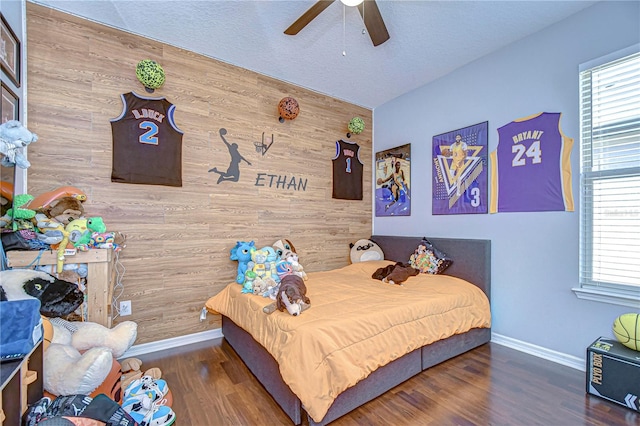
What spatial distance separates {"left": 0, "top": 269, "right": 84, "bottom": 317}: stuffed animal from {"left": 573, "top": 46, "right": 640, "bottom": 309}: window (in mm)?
3408

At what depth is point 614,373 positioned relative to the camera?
1.70 metres

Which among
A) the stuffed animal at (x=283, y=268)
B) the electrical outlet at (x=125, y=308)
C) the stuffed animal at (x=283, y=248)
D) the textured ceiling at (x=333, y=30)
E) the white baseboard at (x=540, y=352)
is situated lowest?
the white baseboard at (x=540, y=352)

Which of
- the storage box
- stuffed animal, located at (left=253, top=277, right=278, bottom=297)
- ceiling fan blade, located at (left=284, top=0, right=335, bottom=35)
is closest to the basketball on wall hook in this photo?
ceiling fan blade, located at (left=284, top=0, right=335, bottom=35)

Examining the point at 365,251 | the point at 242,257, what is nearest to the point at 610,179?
the point at 365,251

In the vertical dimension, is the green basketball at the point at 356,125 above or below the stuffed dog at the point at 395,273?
above

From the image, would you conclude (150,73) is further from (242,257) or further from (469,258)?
(469,258)

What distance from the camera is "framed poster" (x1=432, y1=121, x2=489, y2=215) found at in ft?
9.09

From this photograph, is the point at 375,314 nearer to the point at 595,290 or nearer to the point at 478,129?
the point at 595,290

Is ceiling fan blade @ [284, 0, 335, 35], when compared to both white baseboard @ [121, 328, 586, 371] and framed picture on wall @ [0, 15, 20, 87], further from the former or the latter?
white baseboard @ [121, 328, 586, 371]

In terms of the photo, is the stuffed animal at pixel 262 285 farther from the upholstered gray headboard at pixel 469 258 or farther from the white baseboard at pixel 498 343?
the upholstered gray headboard at pixel 469 258

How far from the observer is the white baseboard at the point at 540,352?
2119mm

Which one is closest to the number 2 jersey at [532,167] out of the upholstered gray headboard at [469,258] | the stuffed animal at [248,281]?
the upholstered gray headboard at [469,258]

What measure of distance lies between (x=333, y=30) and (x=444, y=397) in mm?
2960

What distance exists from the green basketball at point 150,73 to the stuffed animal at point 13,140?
122 centimetres
